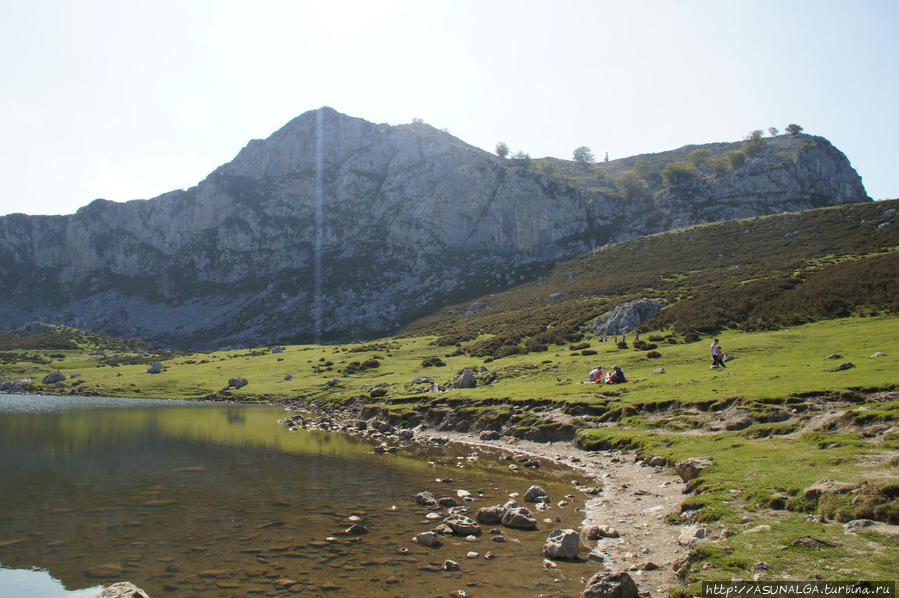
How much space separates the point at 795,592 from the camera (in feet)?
30.6

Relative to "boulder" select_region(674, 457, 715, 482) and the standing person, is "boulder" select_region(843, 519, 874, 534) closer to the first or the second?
"boulder" select_region(674, 457, 715, 482)

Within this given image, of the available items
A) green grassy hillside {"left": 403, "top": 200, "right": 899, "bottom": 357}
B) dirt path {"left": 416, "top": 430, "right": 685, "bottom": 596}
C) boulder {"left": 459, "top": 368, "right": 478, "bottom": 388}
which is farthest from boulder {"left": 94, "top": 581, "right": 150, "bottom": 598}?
green grassy hillside {"left": 403, "top": 200, "right": 899, "bottom": 357}

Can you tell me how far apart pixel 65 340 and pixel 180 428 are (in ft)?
492

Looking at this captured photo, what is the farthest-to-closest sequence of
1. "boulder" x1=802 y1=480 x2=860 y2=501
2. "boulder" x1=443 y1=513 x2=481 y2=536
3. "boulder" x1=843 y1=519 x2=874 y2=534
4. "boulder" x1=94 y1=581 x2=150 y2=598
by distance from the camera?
"boulder" x1=443 y1=513 x2=481 y2=536 < "boulder" x1=802 y1=480 x2=860 y2=501 < "boulder" x1=843 y1=519 x2=874 y2=534 < "boulder" x1=94 y1=581 x2=150 y2=598

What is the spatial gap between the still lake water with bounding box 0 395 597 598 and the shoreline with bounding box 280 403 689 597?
0.96 meters

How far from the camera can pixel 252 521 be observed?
721 inches

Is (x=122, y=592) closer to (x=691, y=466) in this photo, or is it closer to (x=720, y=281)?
(x=691, y=466)

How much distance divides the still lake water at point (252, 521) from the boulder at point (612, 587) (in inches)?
33.2

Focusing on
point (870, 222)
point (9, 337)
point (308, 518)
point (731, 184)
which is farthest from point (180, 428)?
point (731, 184)

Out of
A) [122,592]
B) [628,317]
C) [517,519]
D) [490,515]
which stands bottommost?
[490,515]

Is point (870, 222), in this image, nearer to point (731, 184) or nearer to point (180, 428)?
point (731, 184)

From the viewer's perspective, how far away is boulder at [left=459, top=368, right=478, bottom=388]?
193ft

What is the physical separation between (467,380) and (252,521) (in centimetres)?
4188

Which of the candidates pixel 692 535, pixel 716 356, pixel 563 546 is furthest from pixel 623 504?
pixel 716 356
